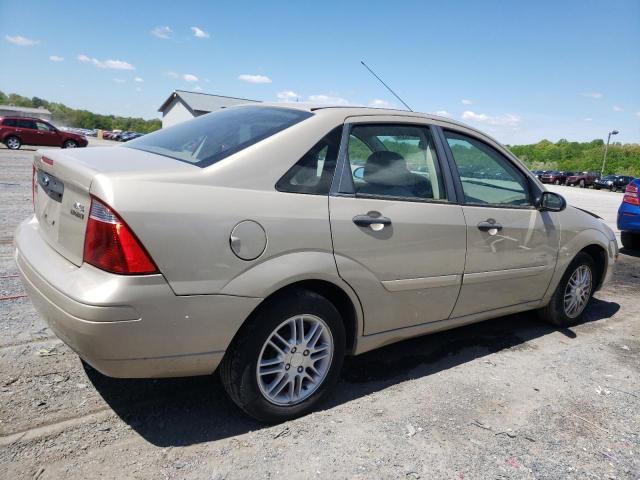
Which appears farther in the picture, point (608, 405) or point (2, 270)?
point (2, 270)

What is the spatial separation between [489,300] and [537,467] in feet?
4.36

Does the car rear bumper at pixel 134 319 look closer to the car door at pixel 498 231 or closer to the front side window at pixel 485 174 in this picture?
the car door at pixel 498 231

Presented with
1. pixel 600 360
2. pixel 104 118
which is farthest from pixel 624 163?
pixel 104 118

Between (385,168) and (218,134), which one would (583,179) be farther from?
(218,134)

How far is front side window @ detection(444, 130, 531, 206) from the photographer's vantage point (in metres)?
3.50

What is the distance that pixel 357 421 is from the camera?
2803mm

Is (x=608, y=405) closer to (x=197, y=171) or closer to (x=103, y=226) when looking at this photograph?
(x=197, y=171)

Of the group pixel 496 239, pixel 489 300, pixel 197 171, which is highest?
pixel 197 171

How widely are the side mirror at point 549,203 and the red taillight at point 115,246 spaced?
3019 mm

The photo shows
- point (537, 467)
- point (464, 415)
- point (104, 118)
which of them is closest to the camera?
point (537, 467)

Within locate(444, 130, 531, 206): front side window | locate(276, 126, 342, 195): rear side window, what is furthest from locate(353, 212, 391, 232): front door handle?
locate(444, 130, 531, 206): front side window

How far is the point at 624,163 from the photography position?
2499 inches

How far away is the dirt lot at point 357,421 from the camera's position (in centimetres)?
237

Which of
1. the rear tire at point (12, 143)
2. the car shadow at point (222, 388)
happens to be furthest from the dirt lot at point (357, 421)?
the rear tire at point (12, 143)
